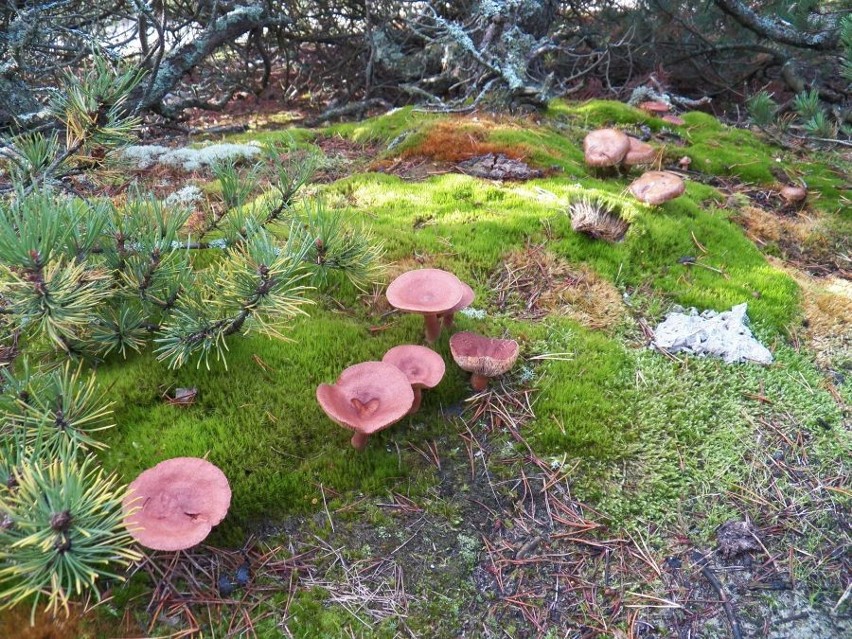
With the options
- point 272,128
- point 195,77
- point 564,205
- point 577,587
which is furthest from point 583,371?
point 195,77

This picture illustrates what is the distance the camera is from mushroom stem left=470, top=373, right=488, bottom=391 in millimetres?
2715

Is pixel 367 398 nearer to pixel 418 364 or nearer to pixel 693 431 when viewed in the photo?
pixel 418 364

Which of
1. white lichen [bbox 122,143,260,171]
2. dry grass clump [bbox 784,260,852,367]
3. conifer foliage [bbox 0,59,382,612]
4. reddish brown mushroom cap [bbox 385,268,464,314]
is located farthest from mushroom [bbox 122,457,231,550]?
white lichen [bbox 122,143,260,171]

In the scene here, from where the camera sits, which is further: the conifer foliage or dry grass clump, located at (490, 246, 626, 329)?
dry grass clump, located at (490, 246, 626, 329)

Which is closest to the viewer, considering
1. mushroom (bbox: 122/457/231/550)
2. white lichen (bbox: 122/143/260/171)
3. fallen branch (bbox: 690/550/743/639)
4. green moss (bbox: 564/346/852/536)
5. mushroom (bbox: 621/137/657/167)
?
mushroom (bbox: 122/457/231/550)

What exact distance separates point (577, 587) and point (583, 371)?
109 cm

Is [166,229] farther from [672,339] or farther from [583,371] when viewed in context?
[672,339]

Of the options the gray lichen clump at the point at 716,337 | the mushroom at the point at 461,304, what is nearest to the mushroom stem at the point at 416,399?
the mushroom at the point at 461,304

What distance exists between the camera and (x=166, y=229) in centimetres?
227

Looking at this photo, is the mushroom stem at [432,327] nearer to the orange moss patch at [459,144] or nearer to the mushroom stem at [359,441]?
the mushroom stem at [359,441]

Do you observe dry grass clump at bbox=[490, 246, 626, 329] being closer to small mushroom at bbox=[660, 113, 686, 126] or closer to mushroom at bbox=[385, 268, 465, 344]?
mushroom at bbox=[385, 268, 465, 344]

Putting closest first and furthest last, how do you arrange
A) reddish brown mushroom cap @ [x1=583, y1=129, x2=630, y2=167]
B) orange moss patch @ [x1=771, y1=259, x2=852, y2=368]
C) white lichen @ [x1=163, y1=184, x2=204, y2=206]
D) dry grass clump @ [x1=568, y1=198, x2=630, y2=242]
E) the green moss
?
the green moss, orange moss patch @ [x1=771, y1=259, x2=852, y2=368], dry grass clump @ [x1=568, y1=198, x2=630, y2=242], white lichen @ [x1=163, y1=184, x2=204, y2=206], reddish brown mushroom cap @ [x1=583, y1=129, x2=630, y2=167]

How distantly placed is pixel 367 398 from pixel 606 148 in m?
3.42

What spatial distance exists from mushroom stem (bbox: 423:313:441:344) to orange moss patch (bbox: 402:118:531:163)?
2393 mm
